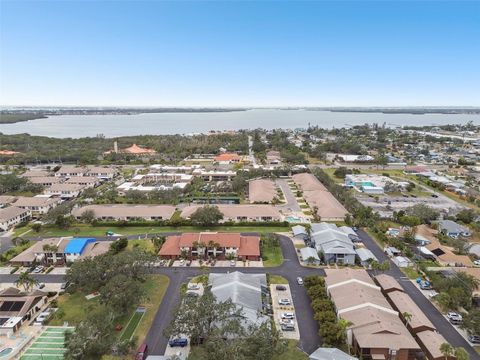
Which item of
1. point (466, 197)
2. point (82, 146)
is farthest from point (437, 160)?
point (82, 146)

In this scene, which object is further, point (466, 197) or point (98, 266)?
point (466, 197)

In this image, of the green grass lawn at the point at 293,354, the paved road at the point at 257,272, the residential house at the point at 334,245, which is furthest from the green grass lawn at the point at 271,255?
the green grass lawn at the point at 293,354

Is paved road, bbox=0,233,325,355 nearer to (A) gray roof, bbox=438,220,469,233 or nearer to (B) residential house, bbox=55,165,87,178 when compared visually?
(A) gray roof, bbox=438,220,469,233

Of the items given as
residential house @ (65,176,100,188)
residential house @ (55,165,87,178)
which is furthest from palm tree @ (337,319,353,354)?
residential house @ (55,165,87,178)

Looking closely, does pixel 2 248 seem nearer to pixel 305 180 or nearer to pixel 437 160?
pixel 305 180

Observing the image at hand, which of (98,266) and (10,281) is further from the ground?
(98,266)
